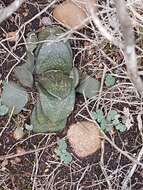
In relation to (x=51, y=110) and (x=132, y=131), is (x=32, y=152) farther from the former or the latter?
(x=132, y=131)

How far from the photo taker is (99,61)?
167 centimetres

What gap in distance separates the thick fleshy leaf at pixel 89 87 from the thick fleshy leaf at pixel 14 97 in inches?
7.6

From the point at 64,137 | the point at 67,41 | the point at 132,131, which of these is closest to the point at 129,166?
the point at 132,131

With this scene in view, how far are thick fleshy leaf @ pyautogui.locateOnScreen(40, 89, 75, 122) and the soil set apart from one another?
67mm

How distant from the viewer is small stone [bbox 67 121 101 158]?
5.32ft

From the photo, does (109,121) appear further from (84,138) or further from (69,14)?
(69,14)

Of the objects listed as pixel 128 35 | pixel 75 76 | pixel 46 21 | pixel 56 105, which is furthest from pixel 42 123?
pixel 128 35

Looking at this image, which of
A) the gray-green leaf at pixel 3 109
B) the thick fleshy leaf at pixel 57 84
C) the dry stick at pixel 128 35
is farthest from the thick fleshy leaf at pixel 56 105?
the dry stick at pixel 128 35

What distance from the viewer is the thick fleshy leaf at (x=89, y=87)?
162 centimetres

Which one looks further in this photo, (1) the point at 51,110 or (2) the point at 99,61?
(2) the point at 99,61

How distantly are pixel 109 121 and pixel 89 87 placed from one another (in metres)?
0.14

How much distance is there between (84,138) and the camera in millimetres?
1621

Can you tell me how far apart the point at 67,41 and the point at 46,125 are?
31 cm

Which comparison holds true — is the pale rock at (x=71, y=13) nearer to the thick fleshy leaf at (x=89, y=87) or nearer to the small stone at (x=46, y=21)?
the small stone at (x=46, y=21)
